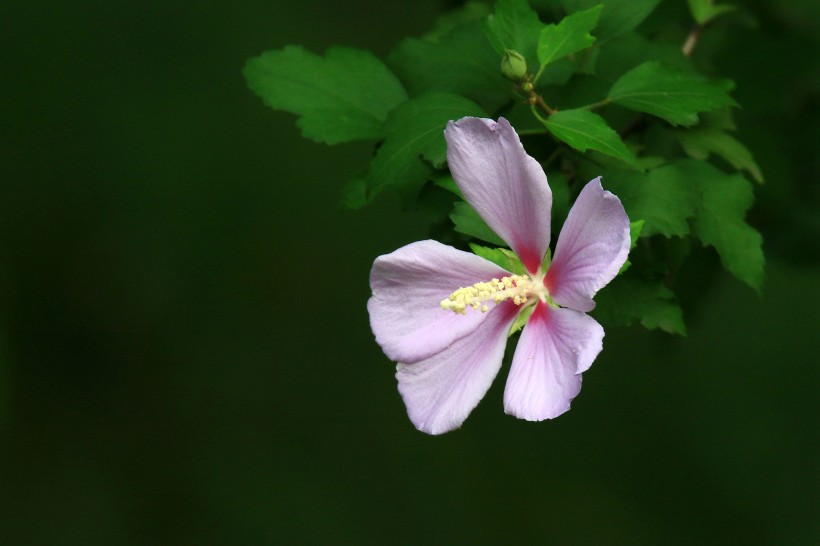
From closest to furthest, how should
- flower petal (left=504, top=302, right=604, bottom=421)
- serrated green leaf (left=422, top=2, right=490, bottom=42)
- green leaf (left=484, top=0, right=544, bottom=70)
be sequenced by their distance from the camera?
1. flower petal (left=504, top=302, right=604, bottom=421)
2. green leaf (left=484, top=0, right=544, bottom=70)
3. serrated green leaf (left=422, top=2, right=490, bottom=42)

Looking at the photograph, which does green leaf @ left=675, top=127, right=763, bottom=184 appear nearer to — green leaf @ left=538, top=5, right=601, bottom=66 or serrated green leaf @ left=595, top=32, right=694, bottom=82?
serrated green leaf @ left=595, top=32, right=694, bottom=82

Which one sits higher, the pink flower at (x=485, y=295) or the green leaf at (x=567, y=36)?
the green leaf at (x=567, y=36)

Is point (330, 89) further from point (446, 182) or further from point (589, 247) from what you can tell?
point (589, 247)

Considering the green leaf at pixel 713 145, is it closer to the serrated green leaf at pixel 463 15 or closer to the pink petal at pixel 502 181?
the pink petal at pixel 502 181

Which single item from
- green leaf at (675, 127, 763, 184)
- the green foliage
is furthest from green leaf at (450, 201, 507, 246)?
green leaf at (675, 127, 763, 184)

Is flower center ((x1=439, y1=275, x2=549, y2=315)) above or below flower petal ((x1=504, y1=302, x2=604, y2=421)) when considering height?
above

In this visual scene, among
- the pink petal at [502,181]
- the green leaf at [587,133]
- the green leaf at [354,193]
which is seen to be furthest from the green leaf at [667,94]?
the green leaf at [354,193]
